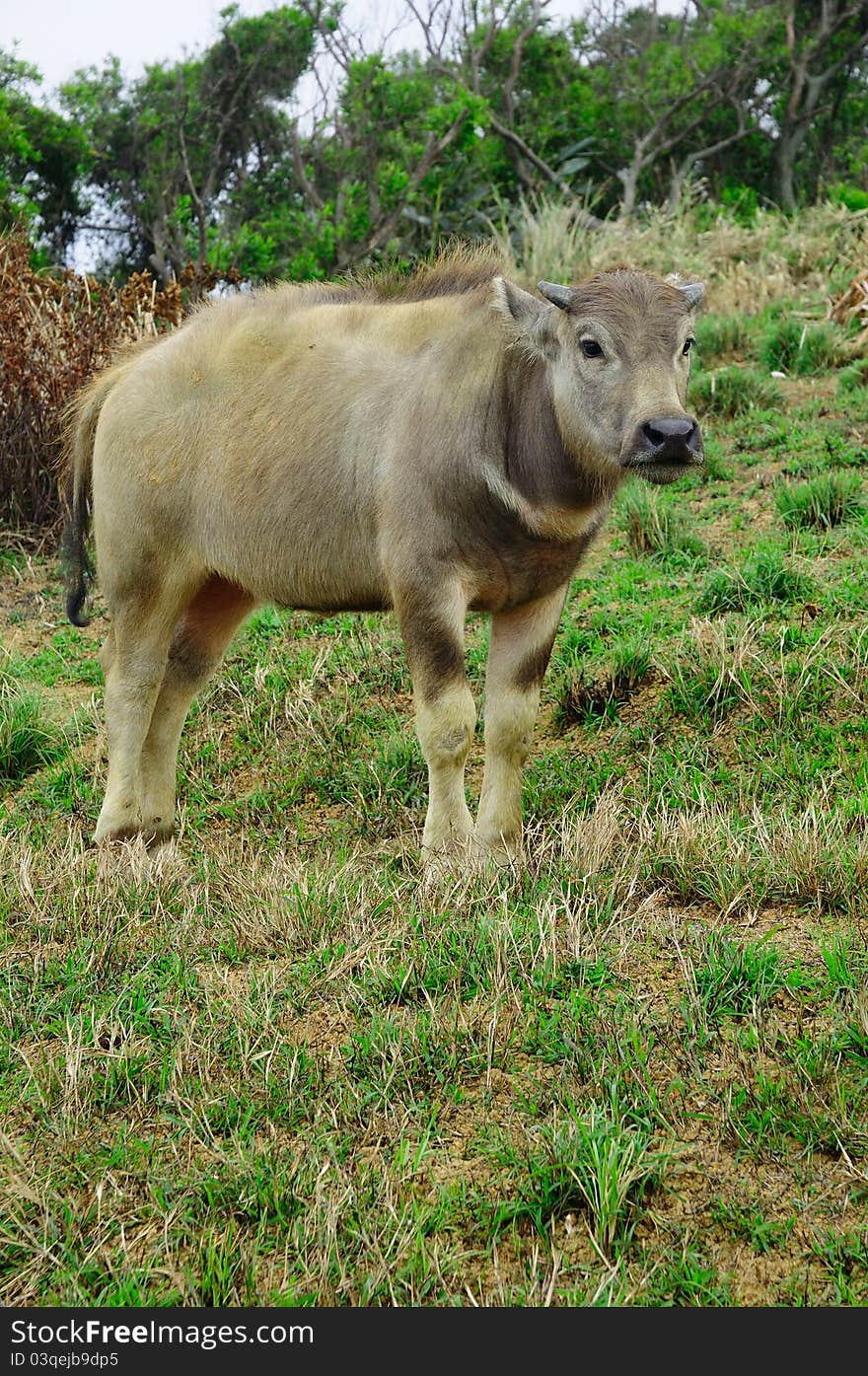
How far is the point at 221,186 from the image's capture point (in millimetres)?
16375

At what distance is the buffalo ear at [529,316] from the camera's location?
16.5 ft

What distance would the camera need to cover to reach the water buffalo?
4914 millimetres

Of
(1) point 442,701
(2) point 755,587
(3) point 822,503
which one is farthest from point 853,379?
(1) point 442,701

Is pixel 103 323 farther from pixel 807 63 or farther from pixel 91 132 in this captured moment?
pixel 807 63

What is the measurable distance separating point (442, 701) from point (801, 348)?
6565mm

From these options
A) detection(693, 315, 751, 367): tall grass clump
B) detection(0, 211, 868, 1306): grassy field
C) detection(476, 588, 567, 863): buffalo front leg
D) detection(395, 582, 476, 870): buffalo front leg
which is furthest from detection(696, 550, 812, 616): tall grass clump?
detection(693, 315, 751, 367): tall grass clump

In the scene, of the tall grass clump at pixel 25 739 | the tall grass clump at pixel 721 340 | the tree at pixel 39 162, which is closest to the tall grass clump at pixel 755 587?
the tall grass clump at pixel 25 739

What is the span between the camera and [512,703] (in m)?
5.47

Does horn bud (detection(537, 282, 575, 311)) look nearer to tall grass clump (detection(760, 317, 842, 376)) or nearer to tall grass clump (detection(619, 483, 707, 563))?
tall grass clump (detection(619, 483, 707, 563))

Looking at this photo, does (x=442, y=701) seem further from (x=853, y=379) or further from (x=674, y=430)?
(x=853, y=379)

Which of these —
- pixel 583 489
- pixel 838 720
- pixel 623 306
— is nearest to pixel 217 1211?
pixel 583 489

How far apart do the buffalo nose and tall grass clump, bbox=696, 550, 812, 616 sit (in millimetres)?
2561

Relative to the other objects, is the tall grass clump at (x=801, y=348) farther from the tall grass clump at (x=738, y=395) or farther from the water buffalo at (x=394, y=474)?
the water buffalo at (x=394, y=474)

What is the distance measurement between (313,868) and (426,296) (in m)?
2.48
